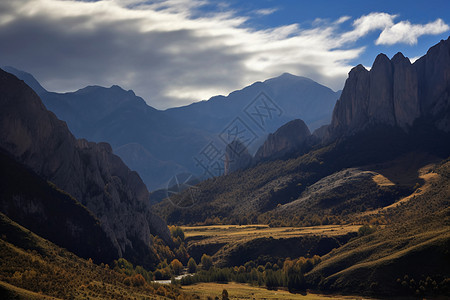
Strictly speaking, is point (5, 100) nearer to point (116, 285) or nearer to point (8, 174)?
point (8, 174)

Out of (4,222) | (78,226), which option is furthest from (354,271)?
(4,222)

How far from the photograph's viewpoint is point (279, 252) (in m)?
170

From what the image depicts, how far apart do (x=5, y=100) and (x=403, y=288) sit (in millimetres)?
112114

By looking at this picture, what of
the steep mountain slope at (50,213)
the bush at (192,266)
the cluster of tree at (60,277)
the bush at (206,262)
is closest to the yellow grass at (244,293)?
the cluster of tree at (60,277)

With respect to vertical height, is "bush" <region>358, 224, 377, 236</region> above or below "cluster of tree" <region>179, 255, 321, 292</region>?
above

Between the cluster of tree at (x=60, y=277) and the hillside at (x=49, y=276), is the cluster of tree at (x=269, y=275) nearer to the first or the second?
the cluster of tree at (x=60, y=277)

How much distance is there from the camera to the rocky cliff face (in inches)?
5344

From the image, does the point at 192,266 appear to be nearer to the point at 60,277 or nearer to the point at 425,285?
the point at 425,285

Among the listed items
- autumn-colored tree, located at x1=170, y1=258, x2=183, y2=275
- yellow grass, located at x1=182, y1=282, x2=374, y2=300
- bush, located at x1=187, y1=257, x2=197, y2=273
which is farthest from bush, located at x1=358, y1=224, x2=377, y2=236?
autumn-colored tree, located at x1=170, y1=258, x2=183, y2=275

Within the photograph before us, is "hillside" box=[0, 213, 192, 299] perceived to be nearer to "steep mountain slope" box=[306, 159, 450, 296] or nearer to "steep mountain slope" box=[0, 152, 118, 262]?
"steep mountain slope" box=[0, 152, 118, 262]

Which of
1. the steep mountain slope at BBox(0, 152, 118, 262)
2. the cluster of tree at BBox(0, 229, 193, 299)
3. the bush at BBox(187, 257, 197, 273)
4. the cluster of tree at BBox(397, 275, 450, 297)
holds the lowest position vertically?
the cluster of tree at BBox(397, 275, 450, 297)

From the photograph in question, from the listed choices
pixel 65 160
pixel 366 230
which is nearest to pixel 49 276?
pixel 65 160

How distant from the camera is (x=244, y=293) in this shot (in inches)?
4833

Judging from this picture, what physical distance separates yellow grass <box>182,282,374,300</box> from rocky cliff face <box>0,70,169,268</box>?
31991 millimetres
